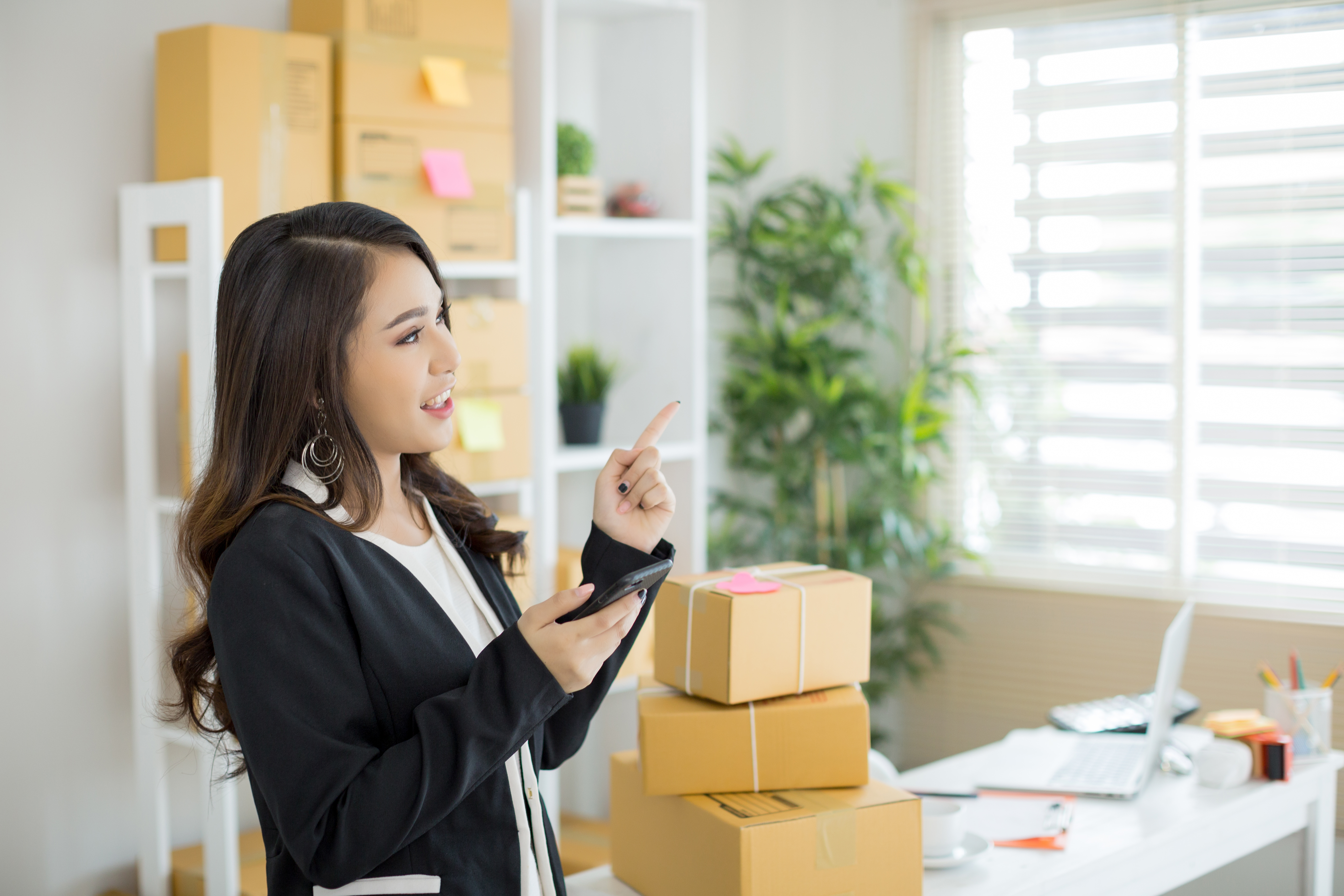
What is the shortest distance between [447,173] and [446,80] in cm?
19

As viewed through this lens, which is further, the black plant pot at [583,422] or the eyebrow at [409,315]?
the black plant pot at [583,422]

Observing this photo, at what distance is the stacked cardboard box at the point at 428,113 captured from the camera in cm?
229

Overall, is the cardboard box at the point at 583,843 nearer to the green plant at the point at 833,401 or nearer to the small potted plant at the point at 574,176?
the green plant at the point at 833,401

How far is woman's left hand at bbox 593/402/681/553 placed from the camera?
4.17 ft

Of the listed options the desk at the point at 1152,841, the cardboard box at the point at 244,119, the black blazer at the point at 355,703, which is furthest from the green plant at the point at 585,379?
the black blazer at the point at 355,703

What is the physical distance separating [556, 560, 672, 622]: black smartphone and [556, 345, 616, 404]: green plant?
5.57 ft

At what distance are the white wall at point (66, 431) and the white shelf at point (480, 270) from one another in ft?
2.08

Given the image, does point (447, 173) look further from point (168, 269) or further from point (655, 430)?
point (655, 430)

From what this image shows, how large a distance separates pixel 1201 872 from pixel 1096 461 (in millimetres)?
1679

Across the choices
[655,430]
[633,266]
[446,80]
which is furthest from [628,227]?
[655,430]

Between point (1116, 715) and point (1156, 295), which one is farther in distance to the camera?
point (1156, 295)

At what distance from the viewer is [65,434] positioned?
2.29 meters

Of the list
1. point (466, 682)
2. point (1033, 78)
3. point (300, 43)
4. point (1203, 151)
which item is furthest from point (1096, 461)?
point (466, 682)

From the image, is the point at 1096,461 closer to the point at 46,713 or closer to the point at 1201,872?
the point at 1201,872
